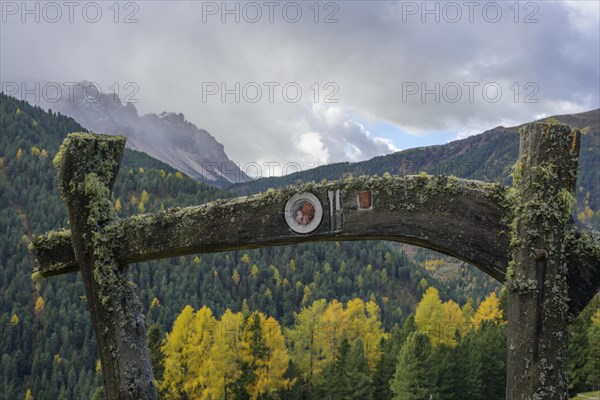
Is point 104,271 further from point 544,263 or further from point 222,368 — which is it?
point 222,368

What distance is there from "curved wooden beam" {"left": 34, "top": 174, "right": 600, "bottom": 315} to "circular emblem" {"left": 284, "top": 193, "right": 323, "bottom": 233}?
3 centimetres

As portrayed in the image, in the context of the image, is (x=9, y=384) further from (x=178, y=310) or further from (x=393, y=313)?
(x=393, y=313)

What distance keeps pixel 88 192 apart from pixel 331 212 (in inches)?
68.5

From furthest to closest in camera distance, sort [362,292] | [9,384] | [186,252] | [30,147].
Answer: [30,147], [362,292], [9,384], [186,252]

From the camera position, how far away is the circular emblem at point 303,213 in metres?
3.28

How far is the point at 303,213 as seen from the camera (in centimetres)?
332

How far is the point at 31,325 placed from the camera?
105 metres

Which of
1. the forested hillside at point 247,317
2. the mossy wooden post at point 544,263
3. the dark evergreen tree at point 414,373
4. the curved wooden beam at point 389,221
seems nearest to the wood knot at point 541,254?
the mossy wooden post at point 544,263

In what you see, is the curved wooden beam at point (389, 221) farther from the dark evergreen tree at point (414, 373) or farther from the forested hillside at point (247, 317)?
the dark evergreen tree at point (414, 373)

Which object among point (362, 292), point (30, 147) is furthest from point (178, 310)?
point (30, 147)

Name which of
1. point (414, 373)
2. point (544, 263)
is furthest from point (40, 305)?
point (544, 263)

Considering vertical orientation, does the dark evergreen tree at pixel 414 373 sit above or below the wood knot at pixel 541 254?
below

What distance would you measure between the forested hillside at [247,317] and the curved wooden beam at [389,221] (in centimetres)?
1440

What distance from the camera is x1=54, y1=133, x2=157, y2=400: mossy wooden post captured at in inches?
147
